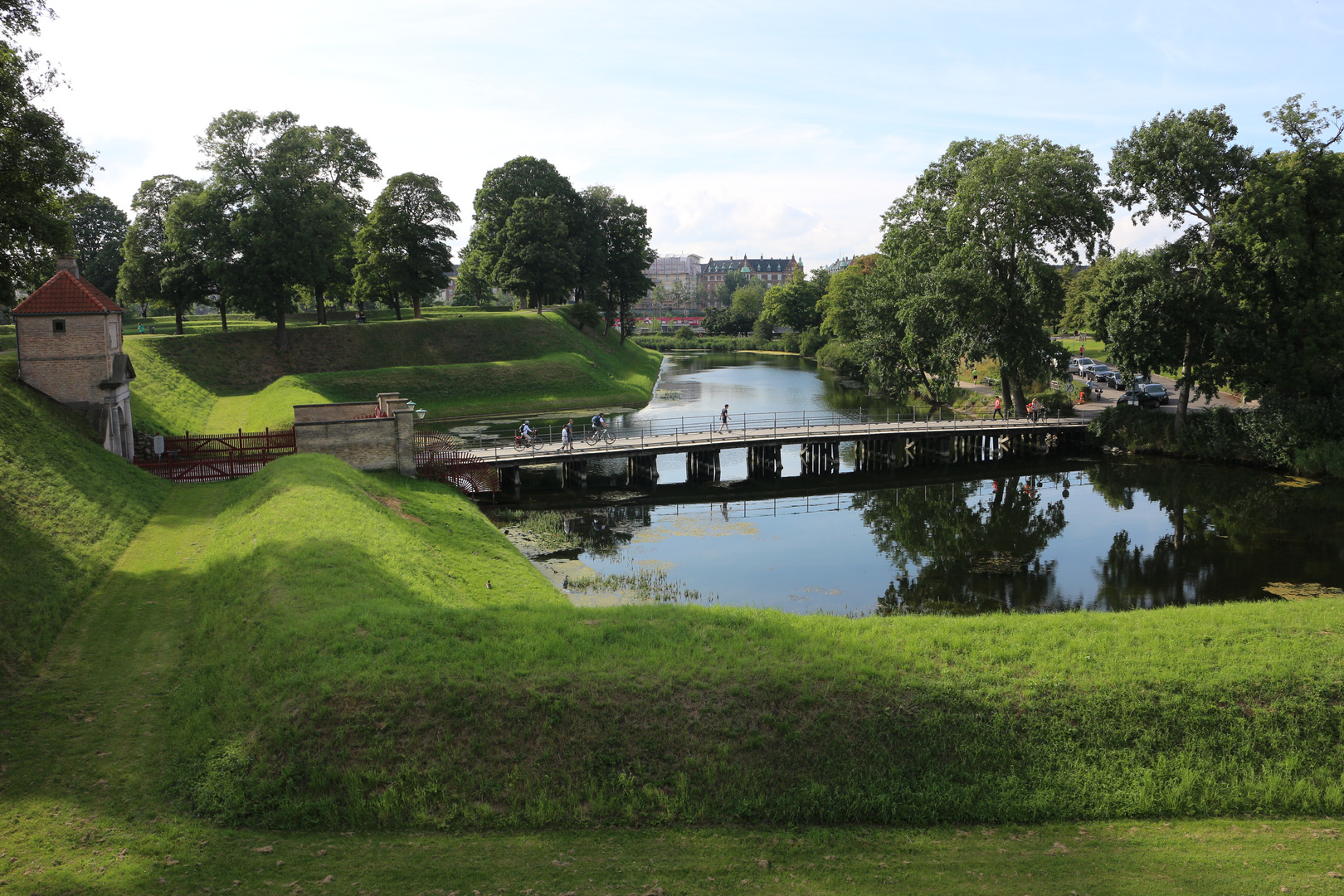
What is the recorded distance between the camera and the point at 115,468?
83.4 ft

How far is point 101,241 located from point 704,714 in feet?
283

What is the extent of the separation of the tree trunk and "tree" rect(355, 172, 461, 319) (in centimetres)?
5117

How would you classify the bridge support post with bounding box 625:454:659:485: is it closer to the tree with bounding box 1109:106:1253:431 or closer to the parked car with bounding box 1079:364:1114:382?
the tree with bounding box 1109:106:1253:431

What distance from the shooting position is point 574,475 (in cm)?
3806

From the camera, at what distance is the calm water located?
920 inches

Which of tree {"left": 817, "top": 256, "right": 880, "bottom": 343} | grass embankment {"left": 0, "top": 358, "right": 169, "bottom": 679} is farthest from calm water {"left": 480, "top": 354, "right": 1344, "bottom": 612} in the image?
tree {"left": 817, "top": 256, "right": 880, "bottom": 343}

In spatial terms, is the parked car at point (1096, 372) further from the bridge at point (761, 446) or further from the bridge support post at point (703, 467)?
the bridge support post at point (703, 467)

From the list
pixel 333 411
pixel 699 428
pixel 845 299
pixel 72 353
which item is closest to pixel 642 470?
pixel 699 428

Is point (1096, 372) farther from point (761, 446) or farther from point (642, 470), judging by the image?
point (642, 470)

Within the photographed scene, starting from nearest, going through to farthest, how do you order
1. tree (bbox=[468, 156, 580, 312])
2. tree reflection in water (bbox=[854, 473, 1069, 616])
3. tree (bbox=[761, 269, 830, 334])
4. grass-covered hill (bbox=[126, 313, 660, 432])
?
tree reflection in water (bbox=[854, 473, 1069, 616]), grass-covered hill (bbox=[126, 313, 660, 432]), tree (bbox=[468, 156, 580, 312]), tree (bbox=[761, 269, 830, 334])

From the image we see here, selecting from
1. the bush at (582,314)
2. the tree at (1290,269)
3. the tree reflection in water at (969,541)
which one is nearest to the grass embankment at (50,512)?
the tree reflection in water at (969,541)

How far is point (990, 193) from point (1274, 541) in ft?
74.1

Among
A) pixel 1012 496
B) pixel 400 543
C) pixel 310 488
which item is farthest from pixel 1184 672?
pixel 1012 496

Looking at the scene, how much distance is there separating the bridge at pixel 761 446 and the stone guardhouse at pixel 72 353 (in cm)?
1012
